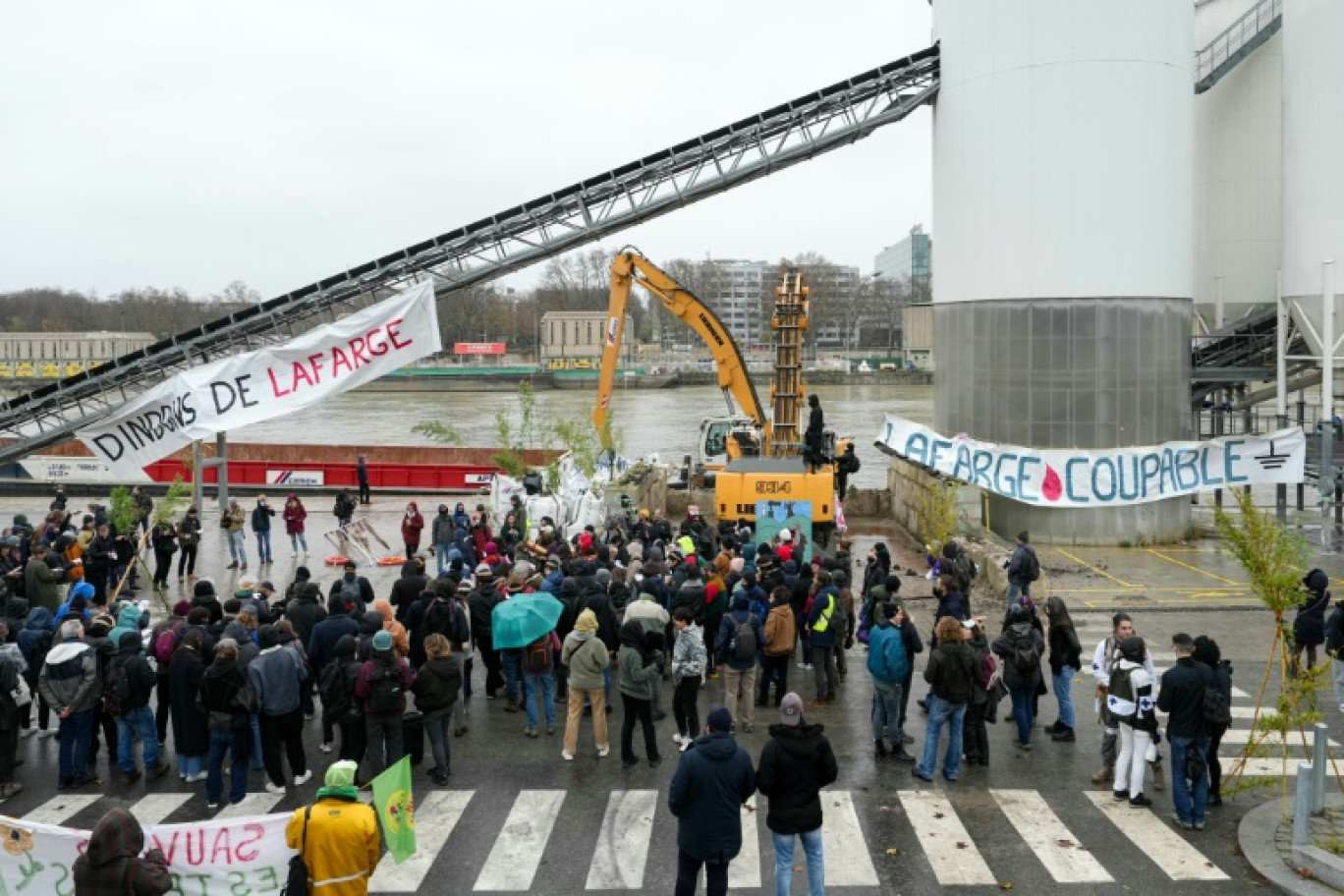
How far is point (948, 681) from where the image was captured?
10289 millimetres

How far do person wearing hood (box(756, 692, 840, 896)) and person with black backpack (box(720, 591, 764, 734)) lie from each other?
3907mm

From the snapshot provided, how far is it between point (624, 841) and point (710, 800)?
6.72 feet

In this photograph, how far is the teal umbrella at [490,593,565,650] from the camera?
11.9m

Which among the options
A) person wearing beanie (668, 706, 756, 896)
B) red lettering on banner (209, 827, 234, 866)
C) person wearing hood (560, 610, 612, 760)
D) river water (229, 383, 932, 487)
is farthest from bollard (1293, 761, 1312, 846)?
river water (229, 383, 932, 487)

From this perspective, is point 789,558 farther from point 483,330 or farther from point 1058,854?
point 483,330

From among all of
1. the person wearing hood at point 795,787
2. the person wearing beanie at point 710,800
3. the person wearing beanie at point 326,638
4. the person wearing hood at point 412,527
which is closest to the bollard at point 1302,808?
the person wearing hood at point 795,787

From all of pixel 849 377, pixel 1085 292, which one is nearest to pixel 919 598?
pixel 1085 292

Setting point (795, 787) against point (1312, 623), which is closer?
point (795, 787)

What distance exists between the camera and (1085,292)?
81.1 ft

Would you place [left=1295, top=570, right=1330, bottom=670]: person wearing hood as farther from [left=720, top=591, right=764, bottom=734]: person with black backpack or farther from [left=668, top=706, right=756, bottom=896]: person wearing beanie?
[left=668, top=706, right=756, bottom=896]: person wearing beanie

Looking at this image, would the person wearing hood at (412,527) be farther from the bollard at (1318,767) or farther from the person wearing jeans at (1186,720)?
the bollard at (1318,767)

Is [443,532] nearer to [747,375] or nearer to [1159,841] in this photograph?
[747,375]

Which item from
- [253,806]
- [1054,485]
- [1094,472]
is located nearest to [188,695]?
[253,806]

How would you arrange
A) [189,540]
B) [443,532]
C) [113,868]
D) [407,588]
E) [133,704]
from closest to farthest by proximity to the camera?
1. [113,868]
2. [133,704]
3. [407,588]
4. [189,540]
5. [443,532]
